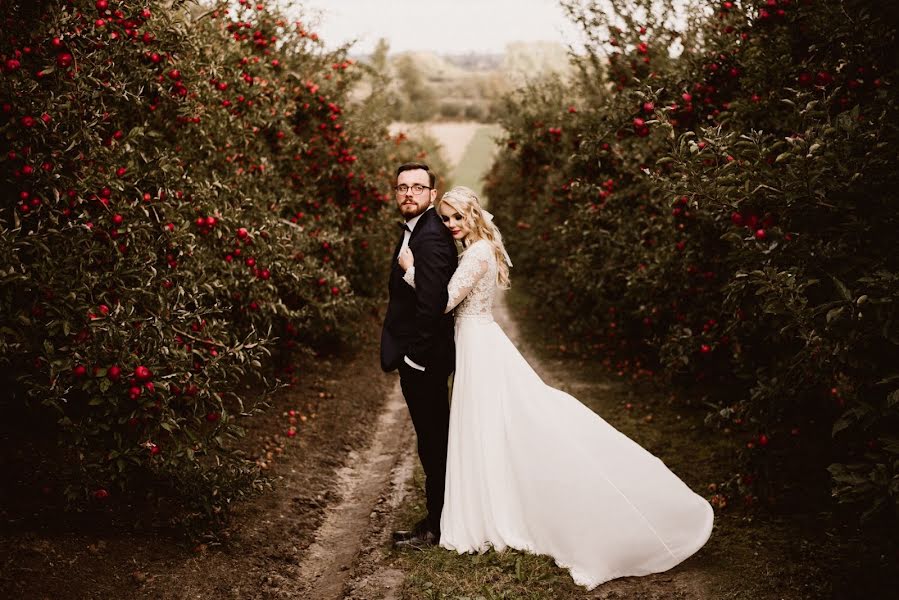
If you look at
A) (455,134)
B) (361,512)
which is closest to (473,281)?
(361,512)

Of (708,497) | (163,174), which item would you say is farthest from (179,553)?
(708,497)

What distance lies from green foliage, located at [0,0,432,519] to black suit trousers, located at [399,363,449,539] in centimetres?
91

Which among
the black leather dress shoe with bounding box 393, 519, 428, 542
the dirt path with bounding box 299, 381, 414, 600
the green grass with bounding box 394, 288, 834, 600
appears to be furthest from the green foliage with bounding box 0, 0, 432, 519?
the green grass with bounding box 394, 288, 834, 600

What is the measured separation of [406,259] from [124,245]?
163 centimetres

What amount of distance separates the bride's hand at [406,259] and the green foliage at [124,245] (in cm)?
103

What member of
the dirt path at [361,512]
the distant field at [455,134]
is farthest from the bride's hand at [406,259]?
the distant field at [455,134]

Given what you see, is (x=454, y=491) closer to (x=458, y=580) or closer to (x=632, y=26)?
(x=458, y=580)

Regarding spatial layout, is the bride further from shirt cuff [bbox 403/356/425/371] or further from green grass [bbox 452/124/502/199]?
green grass [bbox 452/124/502/199]

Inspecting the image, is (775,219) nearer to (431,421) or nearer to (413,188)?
(413,188)

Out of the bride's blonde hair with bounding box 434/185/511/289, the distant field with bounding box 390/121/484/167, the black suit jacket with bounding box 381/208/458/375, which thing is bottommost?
the black suit jacket with bounding box 381/208/458/375

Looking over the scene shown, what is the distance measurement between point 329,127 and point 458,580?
6.22 m

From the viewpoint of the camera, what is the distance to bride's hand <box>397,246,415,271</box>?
14.2 feet

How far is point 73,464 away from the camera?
15.5 ft

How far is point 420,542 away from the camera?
4.68 m
